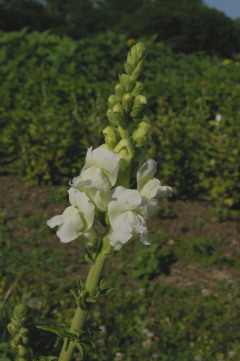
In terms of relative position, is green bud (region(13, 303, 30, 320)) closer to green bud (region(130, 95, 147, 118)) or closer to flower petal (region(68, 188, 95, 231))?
flower petal (region(68, 188, 95, 231))

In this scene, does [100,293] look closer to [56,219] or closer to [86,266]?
[56,219]

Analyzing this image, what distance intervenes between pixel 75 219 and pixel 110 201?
114 mm

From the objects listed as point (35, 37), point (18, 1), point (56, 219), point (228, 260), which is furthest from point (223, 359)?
point (18, 1)

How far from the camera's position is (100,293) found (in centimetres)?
156

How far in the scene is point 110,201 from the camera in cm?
145

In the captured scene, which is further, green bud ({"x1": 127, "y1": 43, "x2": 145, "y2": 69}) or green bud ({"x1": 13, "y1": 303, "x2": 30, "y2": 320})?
green bud ({"x1": 13, "y1": 303, "x2": 30, "y2": 320})

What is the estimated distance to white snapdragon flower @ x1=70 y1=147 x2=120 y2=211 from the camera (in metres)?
1.42

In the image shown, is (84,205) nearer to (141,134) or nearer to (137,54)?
(141,134)

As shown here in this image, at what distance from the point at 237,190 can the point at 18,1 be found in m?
26.3

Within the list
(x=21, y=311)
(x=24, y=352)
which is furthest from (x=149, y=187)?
(x=24, y=352)

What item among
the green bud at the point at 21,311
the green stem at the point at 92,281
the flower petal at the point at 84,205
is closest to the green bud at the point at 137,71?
the flower petal at the point at 84,205

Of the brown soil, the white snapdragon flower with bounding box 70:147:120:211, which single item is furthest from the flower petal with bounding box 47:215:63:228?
the brown soil

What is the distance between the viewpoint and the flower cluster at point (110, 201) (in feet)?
4.64

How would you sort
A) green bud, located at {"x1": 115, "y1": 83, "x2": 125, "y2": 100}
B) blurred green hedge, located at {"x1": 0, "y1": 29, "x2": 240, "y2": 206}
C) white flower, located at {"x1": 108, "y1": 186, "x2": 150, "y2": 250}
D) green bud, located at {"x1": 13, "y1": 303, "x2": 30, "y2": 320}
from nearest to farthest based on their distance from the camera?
white flower, located at {"x1": 108, "y1": 186, "x2": 150, "y2": 250} → green bud, located at {"x1": 115, "y1": 83, "x2": 125, "y2": 100} → green bud, located at {"x1": 13, "y1": 303, "x2": 30, "y2": 320} → blurred green hedge, located at {"x1": 0, "y1": 29, "x2": 240, "y2": 206}
